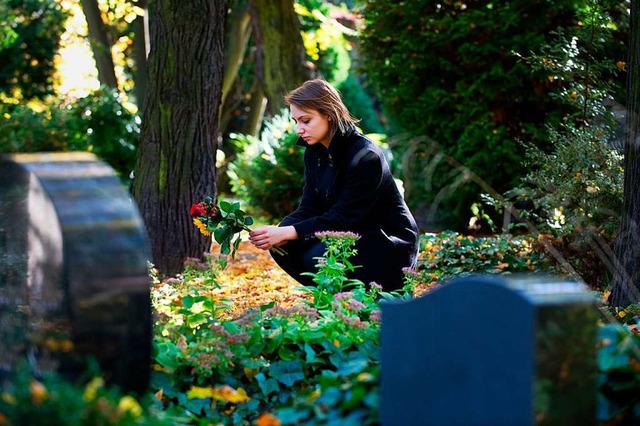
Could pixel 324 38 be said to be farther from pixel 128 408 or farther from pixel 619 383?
pixel 128 408

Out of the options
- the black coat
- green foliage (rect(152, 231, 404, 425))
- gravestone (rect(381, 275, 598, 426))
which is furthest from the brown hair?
gravestone (rect(381, 275, 598, 426))

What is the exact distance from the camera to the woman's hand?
Answer: 512 centimetres

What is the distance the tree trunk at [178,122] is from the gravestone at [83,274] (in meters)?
3.58

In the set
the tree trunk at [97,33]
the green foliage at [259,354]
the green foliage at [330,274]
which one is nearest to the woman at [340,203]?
the green foliage at [330,274]

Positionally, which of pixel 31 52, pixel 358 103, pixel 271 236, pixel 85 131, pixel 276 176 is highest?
pixel 31 52

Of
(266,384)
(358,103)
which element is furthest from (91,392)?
(358,103)

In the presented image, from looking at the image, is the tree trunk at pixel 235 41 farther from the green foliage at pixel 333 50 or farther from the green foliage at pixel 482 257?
the green foliage at pixel 482 257

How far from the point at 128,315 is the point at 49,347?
34 centimetres

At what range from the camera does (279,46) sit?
43.0ft

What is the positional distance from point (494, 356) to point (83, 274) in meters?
1.30

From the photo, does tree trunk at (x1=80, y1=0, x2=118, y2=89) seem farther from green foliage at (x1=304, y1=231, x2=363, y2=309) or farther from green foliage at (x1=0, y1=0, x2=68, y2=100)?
green foliage at (x1=304, y1=231, x2=363, y2=309)

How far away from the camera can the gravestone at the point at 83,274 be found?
9.84ft

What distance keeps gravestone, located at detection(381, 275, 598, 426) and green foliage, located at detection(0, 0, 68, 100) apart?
16.5 metres

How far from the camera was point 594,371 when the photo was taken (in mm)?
2758
